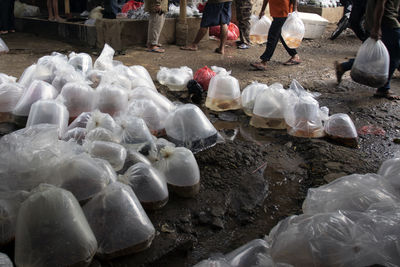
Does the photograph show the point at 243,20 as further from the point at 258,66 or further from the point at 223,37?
the point at 258,66

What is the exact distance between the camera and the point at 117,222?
5.00 feet

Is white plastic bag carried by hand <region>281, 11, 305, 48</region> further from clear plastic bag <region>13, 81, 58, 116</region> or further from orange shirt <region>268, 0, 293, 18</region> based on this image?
clear plastic bag <region>13, 81, 58, 116</region>

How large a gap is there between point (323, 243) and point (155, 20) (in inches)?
200

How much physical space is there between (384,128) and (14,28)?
6849mm

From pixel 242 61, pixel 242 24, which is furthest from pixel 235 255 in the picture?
pixel 242 24

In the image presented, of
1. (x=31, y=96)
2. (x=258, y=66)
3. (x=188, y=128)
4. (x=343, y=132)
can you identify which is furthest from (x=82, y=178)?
(x=258, y=66)

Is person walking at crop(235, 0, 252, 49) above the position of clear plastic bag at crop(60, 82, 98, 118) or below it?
above

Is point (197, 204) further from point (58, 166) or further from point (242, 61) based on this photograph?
point (242, 61)

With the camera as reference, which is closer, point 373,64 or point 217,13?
point 373,64

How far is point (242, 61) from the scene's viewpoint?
572 centimetres

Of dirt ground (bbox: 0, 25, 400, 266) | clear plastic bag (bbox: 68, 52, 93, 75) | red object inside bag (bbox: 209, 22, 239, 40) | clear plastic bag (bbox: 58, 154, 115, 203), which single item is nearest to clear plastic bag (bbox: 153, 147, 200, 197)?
dirt ground (bbox: 0, 25, 400, 266)

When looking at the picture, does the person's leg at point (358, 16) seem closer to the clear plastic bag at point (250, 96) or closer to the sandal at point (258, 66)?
the sandal at point (258, 66)

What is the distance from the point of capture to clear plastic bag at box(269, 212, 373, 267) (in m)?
1.36

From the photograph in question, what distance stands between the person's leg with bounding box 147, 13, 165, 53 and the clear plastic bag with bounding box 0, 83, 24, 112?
10.9 ft
